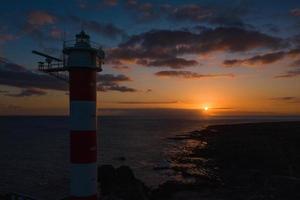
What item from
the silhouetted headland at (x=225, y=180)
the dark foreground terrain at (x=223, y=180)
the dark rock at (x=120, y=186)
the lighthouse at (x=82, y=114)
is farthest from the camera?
the silhouetted headland at (x=225, y=180)

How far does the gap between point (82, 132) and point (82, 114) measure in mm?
586

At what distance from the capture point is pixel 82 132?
9.80 meters

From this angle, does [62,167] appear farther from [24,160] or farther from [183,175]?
[183,175]

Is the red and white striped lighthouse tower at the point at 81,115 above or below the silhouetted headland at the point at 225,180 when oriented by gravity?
above

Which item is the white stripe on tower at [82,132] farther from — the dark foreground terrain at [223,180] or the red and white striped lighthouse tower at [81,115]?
the dark foreground terrain at [223,180]

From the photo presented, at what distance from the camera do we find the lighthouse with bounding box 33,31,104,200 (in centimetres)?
976

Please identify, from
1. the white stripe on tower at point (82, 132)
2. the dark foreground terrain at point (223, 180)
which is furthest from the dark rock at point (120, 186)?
the white stripe on tower at point (82, 132)

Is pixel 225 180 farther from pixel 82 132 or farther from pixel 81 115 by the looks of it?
pixel 81 115

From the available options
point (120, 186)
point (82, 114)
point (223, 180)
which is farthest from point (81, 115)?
point (223, 180)

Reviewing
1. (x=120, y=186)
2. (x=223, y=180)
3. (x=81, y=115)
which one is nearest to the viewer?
(x=81, y=115)

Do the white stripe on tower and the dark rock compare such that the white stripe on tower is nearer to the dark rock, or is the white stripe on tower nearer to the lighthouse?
the lighthouse

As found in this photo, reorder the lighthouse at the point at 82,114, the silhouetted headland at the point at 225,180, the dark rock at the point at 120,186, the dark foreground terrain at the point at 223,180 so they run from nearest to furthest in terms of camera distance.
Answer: the lighthouse at the point at 82,114 < the dark rock at the point at 120,186 < the dark foreground terrain at the point at 223,180 < the silhouetted headland at the point at 225,180

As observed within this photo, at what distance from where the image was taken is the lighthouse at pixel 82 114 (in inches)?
384

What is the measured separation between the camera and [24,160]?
48.3 m
